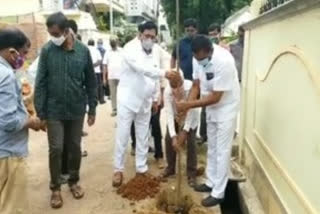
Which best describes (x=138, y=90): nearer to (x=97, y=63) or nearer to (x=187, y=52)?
(x=187, y=52)

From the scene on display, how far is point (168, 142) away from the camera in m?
5.60

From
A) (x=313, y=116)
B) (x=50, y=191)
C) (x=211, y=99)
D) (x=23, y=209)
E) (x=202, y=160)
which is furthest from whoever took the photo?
(x=202, y=160)

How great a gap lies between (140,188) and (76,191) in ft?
2.19

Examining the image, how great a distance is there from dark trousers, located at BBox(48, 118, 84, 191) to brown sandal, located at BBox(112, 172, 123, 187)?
43cm

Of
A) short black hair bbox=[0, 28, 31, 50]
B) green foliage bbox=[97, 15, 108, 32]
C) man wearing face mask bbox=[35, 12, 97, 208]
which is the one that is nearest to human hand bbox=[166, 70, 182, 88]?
man wearing face mask bbox=[35, 12, 97, 208]

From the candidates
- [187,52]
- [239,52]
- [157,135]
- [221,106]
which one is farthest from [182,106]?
[239,52]

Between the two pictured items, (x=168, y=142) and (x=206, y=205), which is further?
(x=168, y=142)

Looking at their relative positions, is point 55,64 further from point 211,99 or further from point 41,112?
point 211,99

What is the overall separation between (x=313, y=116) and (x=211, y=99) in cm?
141

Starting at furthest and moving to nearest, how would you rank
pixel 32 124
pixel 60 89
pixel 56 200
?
pixel 56 200
pixel 60 89
pixel 32 124

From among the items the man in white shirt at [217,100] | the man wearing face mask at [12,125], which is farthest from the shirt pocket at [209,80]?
the man wearing face mask at [12,125]

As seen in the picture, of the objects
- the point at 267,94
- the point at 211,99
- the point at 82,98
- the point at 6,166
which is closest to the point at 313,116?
the point at 211,99

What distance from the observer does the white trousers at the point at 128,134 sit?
530cm

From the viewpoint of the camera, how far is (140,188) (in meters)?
5.22
